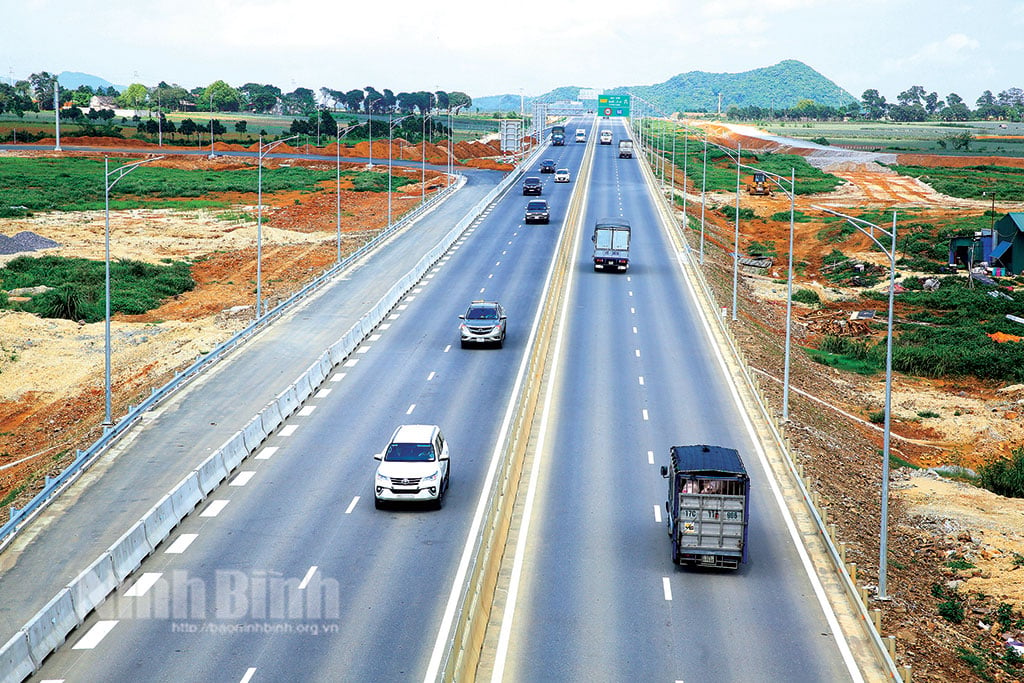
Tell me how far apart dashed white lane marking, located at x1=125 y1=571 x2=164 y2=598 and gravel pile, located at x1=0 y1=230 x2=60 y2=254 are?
64.4 m

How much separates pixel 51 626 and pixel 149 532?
528 cm

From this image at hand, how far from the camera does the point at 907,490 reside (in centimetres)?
4066

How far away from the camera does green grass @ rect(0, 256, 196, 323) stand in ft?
213

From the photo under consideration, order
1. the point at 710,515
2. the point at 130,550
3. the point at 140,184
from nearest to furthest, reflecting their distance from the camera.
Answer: the point at 130,550, the point at 710,515, the point at 140,184

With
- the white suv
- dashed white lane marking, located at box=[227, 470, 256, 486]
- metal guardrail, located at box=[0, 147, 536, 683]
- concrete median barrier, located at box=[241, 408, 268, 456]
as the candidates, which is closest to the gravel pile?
metal guardrail, located at box=[0, 147, 536, 683]

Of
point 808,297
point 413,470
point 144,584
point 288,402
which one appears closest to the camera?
point 144,584

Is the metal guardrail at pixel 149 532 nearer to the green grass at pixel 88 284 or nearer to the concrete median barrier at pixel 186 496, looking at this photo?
the concrete median barrier at pixel 186 496

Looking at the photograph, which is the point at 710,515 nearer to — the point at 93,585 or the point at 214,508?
the point at 214,508

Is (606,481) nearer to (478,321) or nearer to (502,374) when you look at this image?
(502,374)

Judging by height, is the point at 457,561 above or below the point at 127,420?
below

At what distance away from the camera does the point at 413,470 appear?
31.1 metres

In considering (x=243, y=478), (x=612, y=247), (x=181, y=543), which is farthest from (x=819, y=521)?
(x=612, y=247)

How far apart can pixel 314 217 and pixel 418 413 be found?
67201 millimetres

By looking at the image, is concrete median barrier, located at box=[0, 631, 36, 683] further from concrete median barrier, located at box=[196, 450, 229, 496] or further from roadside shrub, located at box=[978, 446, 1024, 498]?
roadside shrub, located at box=[978, 446, 1024, 498]
